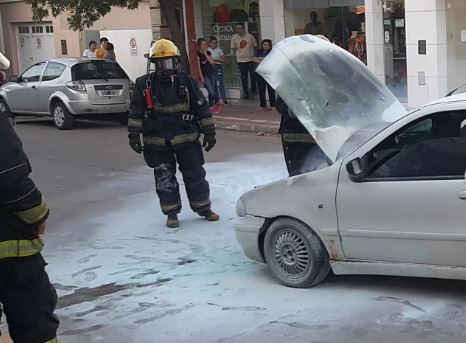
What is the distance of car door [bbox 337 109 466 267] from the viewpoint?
502 centimetres

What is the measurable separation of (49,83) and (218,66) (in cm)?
401

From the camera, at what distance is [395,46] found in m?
15.8

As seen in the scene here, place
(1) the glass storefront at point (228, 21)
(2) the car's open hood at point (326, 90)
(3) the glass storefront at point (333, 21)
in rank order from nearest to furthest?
(2) the car's open hood at point (326, 90) < (3) the glass storefront at point (333, 21) < (1) the glass storefront at point (228, 21)

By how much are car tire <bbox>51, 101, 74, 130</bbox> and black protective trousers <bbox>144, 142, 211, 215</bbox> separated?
924cm

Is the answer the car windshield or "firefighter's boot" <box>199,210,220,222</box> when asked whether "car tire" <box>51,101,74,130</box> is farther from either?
"firefighter's boot" <box>199,210,220,222</box>

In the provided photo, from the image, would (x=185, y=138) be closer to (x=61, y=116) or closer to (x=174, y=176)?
(x=174, y=176)

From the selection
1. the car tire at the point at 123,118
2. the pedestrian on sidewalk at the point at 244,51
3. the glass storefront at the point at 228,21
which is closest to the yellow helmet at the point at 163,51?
the car tire at the point at 123,118

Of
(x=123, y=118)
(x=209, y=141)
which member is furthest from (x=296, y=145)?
(x=123, y=118)

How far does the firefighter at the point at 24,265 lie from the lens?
3635 mm

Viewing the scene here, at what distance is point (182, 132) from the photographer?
788 cm

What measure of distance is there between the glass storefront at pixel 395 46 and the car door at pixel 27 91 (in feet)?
24.6

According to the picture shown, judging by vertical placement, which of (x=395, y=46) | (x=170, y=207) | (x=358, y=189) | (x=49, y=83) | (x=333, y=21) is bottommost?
(x=170, y=207)

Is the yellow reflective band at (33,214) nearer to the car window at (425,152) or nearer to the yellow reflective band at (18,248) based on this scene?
the yellow reflective band at (18,248)

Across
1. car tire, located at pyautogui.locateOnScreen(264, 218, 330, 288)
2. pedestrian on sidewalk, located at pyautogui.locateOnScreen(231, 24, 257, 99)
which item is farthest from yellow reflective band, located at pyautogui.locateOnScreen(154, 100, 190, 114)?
pedestrian on sidewalk, located at pyautogui.locateOnScreen(231, 24, 257, 99)
